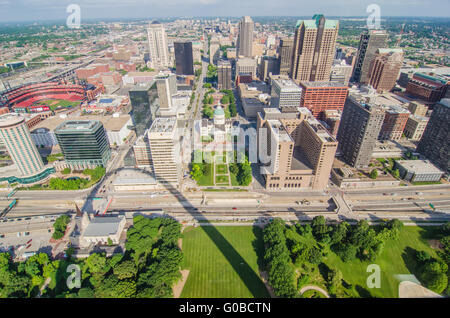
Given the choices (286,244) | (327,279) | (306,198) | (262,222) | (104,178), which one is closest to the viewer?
(327,279)

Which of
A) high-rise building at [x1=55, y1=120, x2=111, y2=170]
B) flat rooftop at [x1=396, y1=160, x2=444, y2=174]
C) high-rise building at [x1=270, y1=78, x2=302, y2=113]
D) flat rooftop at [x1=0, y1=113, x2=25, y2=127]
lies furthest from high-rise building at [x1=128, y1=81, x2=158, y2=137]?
flat rooftop at [x1=396, y1=160, x2=444, y2=174]

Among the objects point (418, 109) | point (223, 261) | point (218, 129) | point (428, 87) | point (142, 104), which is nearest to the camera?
point (223, 261)

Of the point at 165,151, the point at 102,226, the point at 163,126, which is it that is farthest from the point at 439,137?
the point at 102,226

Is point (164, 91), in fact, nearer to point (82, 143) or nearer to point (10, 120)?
point (82, 143)
